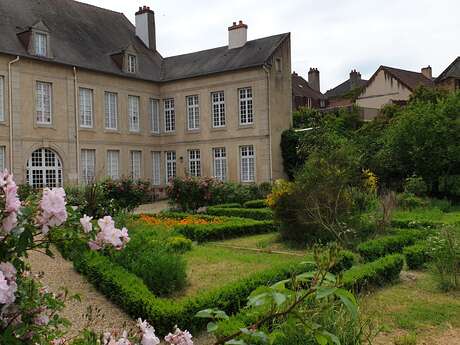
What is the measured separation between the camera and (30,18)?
2269 centimetres

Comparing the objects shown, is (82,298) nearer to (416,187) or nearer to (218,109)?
(416,187)

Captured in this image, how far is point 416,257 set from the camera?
27.8 ft

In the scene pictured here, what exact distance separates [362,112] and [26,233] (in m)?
31.2

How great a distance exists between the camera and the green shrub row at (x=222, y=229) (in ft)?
38.0

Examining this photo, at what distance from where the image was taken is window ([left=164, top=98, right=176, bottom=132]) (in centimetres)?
2694

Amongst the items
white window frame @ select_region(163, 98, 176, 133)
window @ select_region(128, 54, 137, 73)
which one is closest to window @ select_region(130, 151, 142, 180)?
white window frame @ select_region(163, 98, 176, 133)

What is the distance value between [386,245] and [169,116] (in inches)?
772

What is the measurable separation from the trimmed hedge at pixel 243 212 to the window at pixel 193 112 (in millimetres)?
10153

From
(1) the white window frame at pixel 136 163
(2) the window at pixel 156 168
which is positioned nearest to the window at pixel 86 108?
(1) the white window frame at pixel 136 163

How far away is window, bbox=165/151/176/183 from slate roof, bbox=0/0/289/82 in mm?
3843

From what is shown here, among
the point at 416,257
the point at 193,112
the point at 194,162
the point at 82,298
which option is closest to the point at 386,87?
the point at 193,112

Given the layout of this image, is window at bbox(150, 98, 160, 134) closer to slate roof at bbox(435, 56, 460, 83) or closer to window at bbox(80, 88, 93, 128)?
window at bbox(80, 88, 93, 128)

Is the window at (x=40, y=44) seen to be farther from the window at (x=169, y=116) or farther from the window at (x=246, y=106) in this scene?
the window at (x=246, y=106)

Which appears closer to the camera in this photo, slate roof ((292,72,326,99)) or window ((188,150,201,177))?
window ((188,150,201,177))
